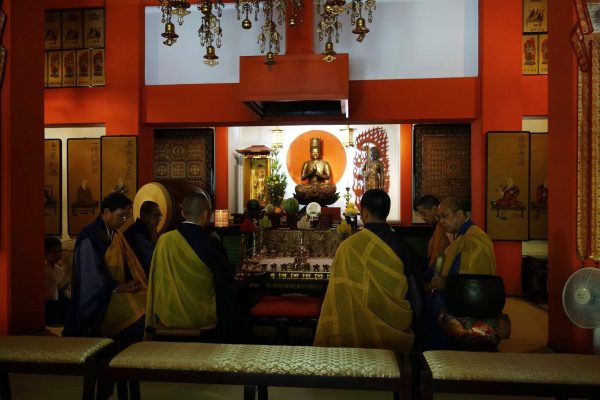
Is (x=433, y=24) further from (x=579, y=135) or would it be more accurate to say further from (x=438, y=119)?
(x=579, y=135)

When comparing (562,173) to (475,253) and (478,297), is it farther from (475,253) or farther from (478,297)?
(478,297)

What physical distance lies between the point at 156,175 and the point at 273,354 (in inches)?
337

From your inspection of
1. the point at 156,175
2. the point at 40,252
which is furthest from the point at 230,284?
the point at 156,175

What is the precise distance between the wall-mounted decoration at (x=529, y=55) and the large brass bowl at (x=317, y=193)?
4409mm

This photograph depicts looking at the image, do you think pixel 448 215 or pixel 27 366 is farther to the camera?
pixel 448 215

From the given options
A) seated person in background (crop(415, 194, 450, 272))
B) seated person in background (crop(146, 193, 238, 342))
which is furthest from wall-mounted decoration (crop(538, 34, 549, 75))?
seated person in background (crop(146, 193, 238, 342))

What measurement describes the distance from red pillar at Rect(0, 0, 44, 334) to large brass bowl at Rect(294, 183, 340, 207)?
19.8ft

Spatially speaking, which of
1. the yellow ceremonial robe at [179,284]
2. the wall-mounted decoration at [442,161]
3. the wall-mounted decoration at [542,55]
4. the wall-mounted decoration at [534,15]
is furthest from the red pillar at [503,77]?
the yellow ceremonial robe at [179,284]

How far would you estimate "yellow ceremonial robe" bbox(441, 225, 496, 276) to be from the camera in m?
3.35

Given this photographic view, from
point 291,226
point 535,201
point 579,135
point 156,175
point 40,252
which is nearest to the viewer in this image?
point 579,135

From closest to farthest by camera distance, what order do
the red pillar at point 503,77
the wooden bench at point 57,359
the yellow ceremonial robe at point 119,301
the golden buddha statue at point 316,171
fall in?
1. the wooden bench at point 57,359
2. the yellow ceremonial robe at point 119,301
3. the red pillar at point 503,77
4. the golden buddha statue at point 316,171

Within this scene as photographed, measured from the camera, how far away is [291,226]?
622 centimetres

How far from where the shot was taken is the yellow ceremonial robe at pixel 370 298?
9.68ft

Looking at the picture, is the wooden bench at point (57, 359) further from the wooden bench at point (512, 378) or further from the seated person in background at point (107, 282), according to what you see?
the wooden bench at point (512, 378)
